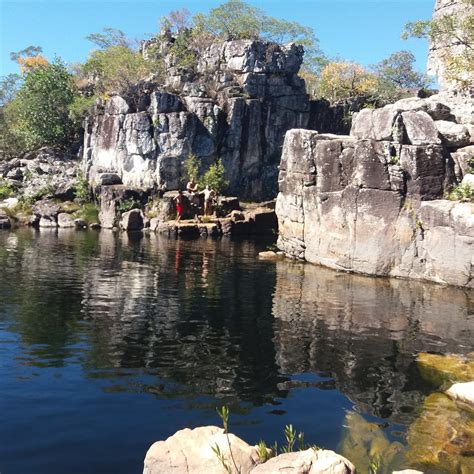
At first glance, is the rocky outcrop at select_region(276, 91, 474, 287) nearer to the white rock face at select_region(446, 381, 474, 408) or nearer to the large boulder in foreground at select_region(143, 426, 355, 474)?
the white rock face at select_region(446, 381, 474, 408)

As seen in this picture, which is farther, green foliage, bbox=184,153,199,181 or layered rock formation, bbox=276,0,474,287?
green foliage, bbox=184,153,199,181

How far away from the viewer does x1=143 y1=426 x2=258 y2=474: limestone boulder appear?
762cm

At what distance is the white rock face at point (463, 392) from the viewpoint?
11477 mm

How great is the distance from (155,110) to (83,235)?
→ 1709cm

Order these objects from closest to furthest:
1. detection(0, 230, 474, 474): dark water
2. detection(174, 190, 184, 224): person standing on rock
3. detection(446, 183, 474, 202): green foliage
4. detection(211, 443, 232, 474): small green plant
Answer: detection(211, 443, 232, 474): small green plant
detection(0, 230, 474, 474): dark water
detection(446, 183, 474, 202): green foliage
detection(174, 190, 184, 224): person standing on rock

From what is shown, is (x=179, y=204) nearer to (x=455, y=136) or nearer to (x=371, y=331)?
(x=455, y=136)

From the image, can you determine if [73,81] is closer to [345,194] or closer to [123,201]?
[123,201]

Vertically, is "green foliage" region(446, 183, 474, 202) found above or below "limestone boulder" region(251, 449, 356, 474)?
above

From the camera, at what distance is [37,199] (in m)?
58.9

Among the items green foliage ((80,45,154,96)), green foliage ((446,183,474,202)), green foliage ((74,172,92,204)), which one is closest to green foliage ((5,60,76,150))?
green foliage ((80,45,154,96))

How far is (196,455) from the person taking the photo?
784cm

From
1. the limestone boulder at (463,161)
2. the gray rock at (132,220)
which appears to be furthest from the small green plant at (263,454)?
the gray rock at (132,220)

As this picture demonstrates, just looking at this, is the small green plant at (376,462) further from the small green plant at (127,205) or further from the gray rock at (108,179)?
the gray rock at (108,179)

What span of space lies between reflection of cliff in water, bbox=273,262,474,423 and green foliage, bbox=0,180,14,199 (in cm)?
4419
